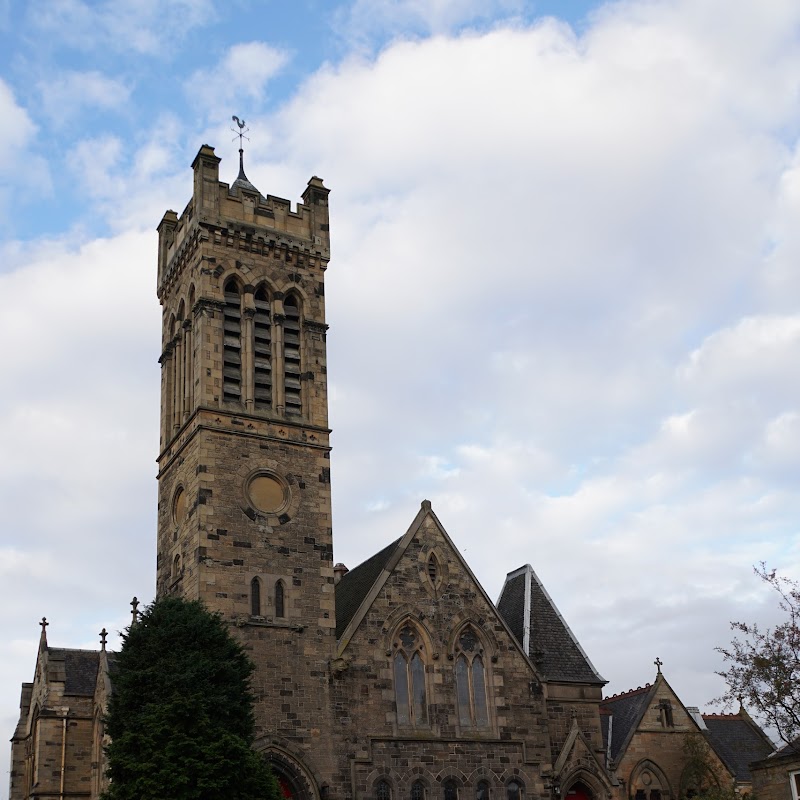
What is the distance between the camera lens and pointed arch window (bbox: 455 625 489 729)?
34.7 meters

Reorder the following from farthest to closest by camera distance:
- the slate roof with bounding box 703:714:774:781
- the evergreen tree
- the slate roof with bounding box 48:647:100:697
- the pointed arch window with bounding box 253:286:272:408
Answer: the slate roof with bounding box 703:714:774:781, the slate roof with bounding box 48:647:100:697, the pointed arch window with bounding box 253:286:272:408, the evergreen tree

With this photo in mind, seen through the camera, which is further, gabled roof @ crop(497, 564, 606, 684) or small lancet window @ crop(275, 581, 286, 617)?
gabled roof @ crop(497, 564, 606, 684)

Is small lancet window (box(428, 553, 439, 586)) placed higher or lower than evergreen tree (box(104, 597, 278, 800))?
higher

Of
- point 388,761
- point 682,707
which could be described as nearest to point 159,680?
point 388,761

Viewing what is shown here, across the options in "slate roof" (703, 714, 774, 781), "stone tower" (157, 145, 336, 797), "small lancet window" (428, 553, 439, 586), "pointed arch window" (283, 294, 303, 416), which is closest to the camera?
"stone tower" (157, 145, 336, 797)

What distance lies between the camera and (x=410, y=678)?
3422 cm

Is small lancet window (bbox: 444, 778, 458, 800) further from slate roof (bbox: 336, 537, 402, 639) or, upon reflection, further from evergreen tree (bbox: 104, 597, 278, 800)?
evergreen tree (bbox: 104, 597, 278, 800)

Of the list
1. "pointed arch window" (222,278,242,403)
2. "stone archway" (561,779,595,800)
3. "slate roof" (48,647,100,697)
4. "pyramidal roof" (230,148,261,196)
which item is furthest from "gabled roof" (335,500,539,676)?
"pyramidal roof" (230,148,261,196)

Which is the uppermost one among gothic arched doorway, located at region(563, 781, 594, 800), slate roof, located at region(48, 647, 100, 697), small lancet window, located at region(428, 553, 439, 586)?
small lancet window, located at region(428, 553, 439, 586)

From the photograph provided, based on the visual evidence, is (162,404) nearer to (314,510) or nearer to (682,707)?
(314,510)

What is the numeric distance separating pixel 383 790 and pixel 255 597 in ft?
22.2

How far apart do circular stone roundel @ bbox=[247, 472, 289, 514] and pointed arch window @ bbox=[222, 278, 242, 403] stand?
9.30 feet

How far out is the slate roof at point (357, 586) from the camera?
36438 millimetres

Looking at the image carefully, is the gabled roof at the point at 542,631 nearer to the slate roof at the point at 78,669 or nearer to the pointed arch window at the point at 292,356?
the pointed arch window at the point at 292,356
